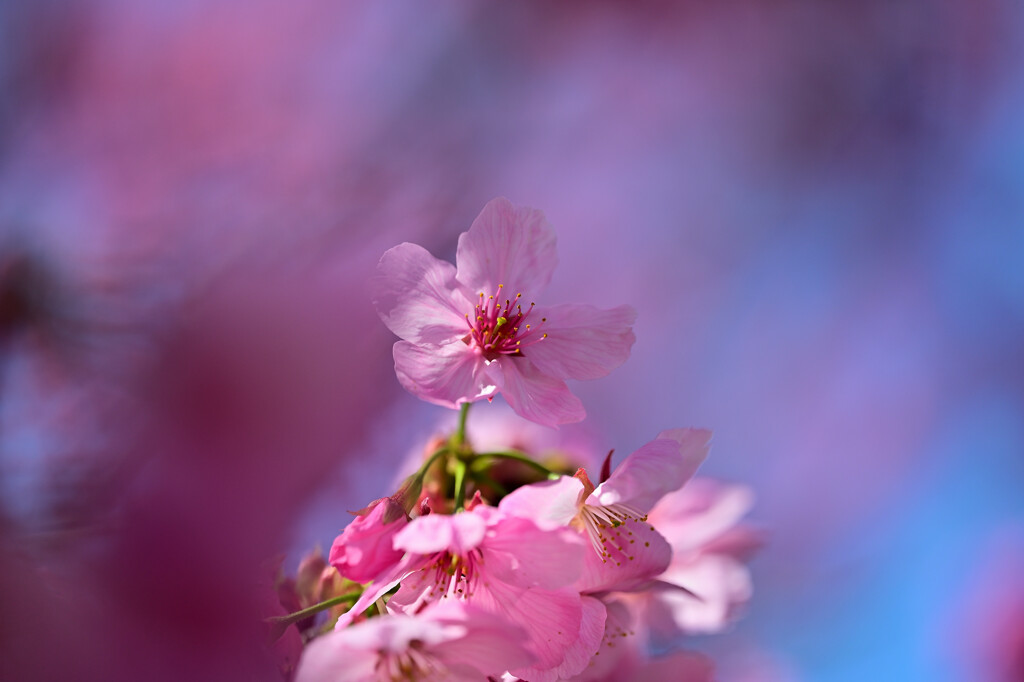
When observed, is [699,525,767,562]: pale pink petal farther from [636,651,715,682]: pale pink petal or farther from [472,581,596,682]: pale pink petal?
[472,581,596,682]: pale pink petal

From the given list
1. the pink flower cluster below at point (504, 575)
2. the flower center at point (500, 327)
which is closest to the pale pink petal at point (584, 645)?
the pink flower cluster below at point (504, 575)

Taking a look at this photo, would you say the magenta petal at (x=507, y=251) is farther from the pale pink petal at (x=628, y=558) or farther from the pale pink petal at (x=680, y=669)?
the pale pink petal at (x=680, y=669)

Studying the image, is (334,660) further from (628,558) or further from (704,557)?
(704,557)

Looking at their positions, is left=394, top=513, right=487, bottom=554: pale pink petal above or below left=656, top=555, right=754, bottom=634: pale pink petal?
below

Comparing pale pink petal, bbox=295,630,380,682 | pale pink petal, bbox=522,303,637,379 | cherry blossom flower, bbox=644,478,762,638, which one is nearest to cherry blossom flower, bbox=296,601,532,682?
pale pink petal, bbox=295,630,380,682

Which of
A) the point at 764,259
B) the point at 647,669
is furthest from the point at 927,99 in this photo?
the point at 647,669

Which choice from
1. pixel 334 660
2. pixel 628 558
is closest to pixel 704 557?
pixel 628 558

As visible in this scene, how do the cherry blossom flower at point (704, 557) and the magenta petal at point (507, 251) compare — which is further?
the cherry blossom flower at point (704, 557)
